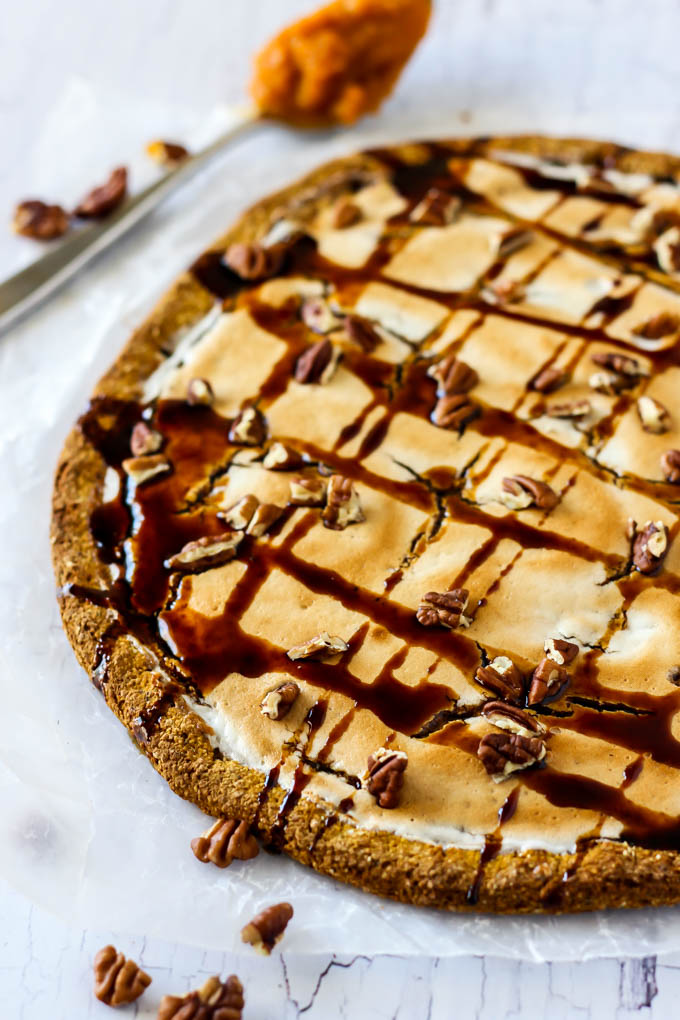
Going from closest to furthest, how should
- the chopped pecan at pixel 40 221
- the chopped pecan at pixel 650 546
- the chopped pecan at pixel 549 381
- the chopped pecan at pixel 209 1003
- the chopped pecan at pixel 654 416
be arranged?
the chopped pecan at pixel 209 1003, the chopped pecan at pixel 650 546, the chopped pecan at pixel 654 416, the chopped pecan at pixel 549 381, the chopped pecan at pixel 40 221

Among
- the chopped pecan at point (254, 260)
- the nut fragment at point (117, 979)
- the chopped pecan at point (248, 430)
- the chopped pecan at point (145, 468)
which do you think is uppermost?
the chopped pecan at point (254, 260)

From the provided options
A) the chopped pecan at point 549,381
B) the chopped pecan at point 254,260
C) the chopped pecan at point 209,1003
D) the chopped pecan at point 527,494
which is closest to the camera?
the chopped pecan at point 209,1003

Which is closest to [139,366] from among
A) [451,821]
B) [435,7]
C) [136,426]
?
[136,426]

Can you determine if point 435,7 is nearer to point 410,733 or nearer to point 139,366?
point 139,366

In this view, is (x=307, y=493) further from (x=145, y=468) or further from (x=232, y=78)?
(x=232, y=78)

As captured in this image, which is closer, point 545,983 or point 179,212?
point 545,983

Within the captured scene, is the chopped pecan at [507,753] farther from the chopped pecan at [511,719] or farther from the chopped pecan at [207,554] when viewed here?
the chopped pecan at [207,554]

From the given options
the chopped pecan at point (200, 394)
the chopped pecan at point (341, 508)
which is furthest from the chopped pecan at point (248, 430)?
the chopped pecan at point (341, 508)
